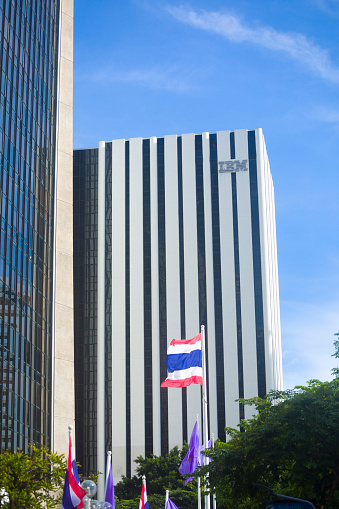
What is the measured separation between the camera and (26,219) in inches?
2276

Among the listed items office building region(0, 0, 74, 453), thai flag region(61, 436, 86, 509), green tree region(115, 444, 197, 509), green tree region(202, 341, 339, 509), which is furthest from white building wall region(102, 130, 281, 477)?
green tree region(202, 341, 339, 509)

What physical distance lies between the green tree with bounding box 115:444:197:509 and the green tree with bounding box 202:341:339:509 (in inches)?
1599

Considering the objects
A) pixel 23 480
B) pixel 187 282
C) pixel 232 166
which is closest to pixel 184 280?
pixel 187 282

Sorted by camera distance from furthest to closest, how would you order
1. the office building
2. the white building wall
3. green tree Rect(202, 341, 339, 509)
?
the white building wall
the office building
green tree Rect(202, 341, 339, 509)

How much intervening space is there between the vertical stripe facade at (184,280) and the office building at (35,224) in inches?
1389

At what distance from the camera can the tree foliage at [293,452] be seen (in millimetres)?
30000

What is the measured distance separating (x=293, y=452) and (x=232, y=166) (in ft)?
253

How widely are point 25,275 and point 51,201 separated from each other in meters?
9.94

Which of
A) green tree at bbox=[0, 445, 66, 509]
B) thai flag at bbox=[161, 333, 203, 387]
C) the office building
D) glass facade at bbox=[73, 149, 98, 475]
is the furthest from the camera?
glass facade at bbox=[73, 149, 98, 475]

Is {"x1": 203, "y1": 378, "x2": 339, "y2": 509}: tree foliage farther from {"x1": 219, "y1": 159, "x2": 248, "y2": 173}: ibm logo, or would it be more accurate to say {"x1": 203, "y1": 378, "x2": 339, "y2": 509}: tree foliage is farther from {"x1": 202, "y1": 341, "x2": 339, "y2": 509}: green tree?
{"x1": 219, "y1": 159, "x2": 248, "y2": 173}: ibm logo

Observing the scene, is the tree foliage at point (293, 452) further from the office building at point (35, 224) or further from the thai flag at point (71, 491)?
the office building at point (35, 224)

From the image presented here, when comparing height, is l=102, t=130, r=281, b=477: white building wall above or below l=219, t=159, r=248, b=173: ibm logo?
below

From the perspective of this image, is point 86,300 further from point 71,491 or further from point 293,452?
point 293,452

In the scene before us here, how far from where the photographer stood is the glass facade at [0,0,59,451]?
172 feet
